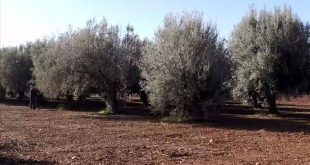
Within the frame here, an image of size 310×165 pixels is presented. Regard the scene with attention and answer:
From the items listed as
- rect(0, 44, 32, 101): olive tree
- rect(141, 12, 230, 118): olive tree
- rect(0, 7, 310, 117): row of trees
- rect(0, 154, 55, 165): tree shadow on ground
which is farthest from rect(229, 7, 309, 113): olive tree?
rect(0, 44, 32, 101): olive tree

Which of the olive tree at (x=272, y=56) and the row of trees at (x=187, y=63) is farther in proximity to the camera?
the olive tree at (x=272, y=56)

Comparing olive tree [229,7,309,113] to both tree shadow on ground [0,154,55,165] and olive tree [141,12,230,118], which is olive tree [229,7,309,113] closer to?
olive tree [141,12,230,118]

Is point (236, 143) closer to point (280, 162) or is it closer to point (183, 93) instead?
point (280, 162)

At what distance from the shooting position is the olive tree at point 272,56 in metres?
30.2

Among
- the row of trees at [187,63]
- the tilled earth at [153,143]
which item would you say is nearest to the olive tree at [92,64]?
the row of trees at [187,63]

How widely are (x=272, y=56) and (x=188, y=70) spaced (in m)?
7.05

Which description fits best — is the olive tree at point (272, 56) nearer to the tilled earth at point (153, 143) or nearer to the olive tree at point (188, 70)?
the olive tree at point (188, 70)

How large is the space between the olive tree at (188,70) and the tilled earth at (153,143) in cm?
230

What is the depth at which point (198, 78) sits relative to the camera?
83.0ft

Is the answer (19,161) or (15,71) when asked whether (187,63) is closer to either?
(19,161)

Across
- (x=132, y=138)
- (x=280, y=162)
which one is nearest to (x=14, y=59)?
(x=132, y=138)

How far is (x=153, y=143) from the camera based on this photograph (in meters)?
16.7

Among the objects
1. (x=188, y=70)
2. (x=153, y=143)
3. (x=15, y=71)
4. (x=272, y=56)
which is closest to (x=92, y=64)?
(x=188, y=70)

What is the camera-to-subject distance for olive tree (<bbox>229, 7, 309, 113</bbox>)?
3025 cm
